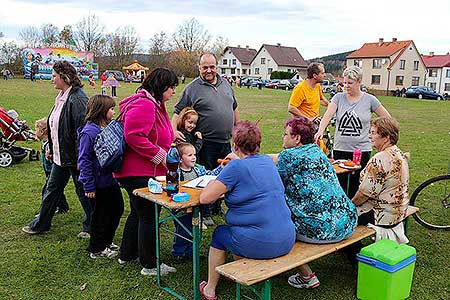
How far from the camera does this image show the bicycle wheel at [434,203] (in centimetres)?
517

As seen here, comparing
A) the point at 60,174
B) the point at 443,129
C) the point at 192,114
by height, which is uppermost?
the point at 192,114

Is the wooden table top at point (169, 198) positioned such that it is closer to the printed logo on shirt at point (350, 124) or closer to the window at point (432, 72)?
the printed logo on shirt at point (350, 124)

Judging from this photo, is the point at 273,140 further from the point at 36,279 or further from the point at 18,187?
the point at 36,279

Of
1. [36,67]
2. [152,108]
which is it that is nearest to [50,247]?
[152,108]

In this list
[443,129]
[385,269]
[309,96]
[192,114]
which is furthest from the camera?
[443,129]

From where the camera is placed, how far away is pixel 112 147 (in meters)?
3.47

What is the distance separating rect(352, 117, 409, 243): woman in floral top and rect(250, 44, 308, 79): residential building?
7047cm

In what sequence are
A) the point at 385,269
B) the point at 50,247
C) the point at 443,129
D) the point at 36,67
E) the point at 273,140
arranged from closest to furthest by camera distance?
the point at 385,269 < the point at 50,247 < the point at 273,140 < the point at 443,129 < the point at 36,67

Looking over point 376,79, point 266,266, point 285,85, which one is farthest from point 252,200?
point 376,79

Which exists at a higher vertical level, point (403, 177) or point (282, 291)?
point (403, 177)

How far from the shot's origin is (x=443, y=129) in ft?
49.8

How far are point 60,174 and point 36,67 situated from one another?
43665 mm

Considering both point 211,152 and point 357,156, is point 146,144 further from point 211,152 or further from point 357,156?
point 357,156

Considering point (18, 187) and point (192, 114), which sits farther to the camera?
point (18, 187)
